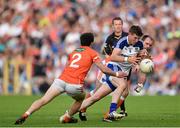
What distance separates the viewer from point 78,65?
13953mm

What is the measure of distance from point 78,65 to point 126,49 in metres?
1.55

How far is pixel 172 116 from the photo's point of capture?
1633cm

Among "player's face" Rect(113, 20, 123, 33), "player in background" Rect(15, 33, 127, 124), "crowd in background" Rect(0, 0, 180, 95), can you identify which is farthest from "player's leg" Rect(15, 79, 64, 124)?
"crowd in background" Rect(0, 0, 180, 95)

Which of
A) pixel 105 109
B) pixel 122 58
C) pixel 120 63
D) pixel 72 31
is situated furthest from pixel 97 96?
pixel 72 31

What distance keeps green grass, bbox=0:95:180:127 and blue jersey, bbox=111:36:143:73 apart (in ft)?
3.68

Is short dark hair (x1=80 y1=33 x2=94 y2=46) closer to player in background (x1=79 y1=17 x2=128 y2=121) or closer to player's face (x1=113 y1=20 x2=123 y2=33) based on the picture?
player in background (x1=79 y1=17 x2=128 y2=121)

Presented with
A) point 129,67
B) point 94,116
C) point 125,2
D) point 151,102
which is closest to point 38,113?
point 94,116

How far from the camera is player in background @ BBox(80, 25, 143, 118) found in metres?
14.7

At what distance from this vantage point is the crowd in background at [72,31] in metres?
27.4

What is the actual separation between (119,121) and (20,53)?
13.7 meters

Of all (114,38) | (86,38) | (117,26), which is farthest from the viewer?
(114,38)

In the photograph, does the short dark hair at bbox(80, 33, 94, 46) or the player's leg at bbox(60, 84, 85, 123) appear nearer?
the player's leg at bbox(60, 84, 85, 123)

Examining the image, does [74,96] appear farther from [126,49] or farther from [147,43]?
[147,43]

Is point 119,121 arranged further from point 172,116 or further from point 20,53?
point 20,53
